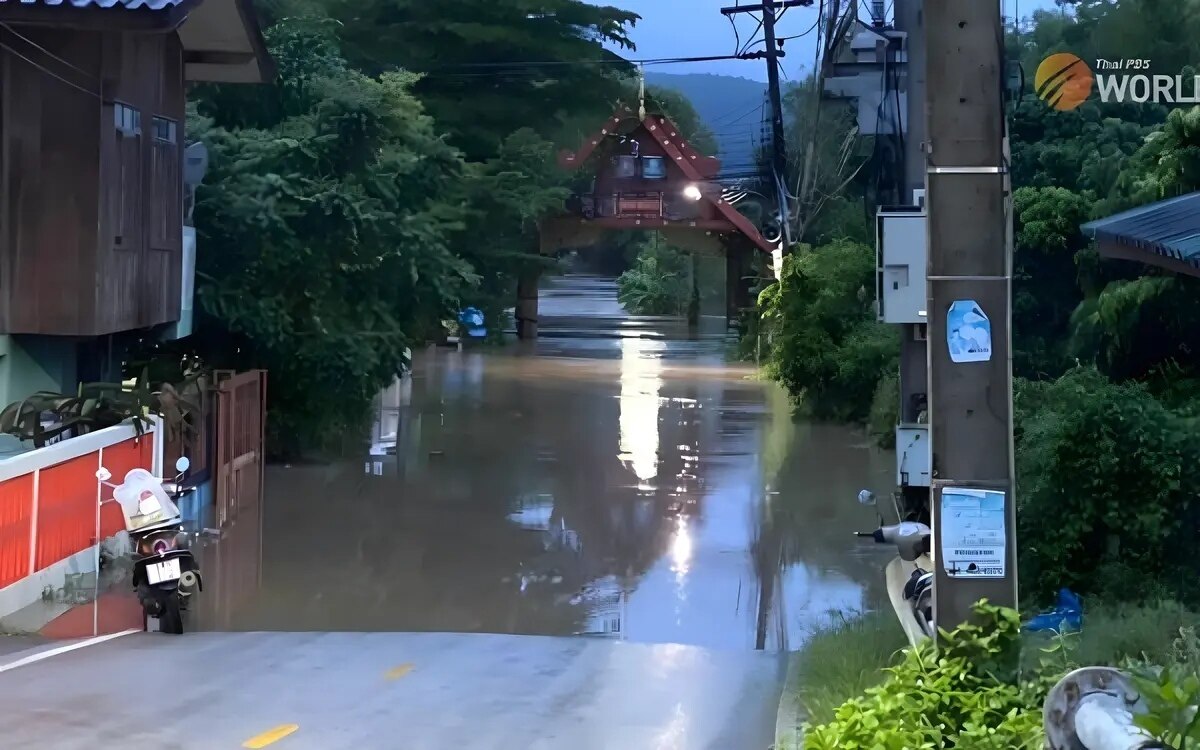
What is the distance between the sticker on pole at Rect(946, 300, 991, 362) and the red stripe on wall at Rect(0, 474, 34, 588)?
652 cm

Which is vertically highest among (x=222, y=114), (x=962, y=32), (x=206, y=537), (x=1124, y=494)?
(x=222, y=114)

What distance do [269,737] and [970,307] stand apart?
3.65 metres

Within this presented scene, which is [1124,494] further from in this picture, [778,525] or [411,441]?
[411,441]

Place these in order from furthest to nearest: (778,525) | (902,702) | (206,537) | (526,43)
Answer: (526,43) → (778,525) → (206,537) → (902,702)

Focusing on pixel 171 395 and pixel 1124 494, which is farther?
pixel 171 395

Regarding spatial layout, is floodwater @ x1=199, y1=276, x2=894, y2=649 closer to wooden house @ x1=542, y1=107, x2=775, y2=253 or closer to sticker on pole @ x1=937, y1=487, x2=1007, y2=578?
sticker on pole @ x1=937, y1=487, x2=1007, y2=578

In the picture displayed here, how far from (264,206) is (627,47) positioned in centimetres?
2809

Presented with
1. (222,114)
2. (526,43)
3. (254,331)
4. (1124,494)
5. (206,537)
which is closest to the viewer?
(1124,494)

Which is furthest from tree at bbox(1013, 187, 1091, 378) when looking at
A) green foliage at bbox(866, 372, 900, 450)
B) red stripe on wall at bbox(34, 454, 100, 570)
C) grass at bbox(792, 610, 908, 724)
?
red stripe on wall at bbox(34, 454, 100, 570)

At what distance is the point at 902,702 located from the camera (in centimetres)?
521

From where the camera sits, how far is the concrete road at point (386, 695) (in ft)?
21.3

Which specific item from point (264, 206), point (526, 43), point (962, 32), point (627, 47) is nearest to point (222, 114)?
point (264, 206)

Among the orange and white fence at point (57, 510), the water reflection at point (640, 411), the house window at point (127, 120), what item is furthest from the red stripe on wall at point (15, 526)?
the water reflection at point (640, 411)

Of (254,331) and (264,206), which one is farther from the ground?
(264,206)
